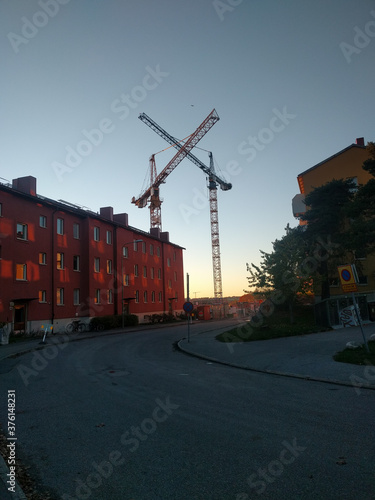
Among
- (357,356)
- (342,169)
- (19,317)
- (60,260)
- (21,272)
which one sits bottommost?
(357,356)

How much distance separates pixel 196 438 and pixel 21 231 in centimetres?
2822

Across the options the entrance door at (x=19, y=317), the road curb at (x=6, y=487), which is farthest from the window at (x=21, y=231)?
the road curb at (x=6, y=487)

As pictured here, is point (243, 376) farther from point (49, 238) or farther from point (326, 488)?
point (49, 238)

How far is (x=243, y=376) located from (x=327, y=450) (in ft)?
20.5

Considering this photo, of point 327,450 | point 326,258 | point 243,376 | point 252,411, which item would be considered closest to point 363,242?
point 326,258

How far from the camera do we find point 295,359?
43.7ft

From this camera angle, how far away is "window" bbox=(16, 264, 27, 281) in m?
29.4

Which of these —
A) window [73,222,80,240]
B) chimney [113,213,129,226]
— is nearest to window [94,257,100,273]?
window [73,222,80,240]

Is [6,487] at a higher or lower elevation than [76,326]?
lower

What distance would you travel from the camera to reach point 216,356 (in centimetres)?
1551

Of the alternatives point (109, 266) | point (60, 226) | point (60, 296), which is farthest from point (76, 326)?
point (109, 266)

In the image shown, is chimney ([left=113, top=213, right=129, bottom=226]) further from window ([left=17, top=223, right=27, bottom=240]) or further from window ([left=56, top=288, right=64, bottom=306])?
window ([left=17, top=223, right=27, bottom=240])

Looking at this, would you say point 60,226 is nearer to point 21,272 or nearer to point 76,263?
point 76,263

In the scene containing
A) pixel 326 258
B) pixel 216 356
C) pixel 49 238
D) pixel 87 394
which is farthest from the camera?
A: pixel 49 238
